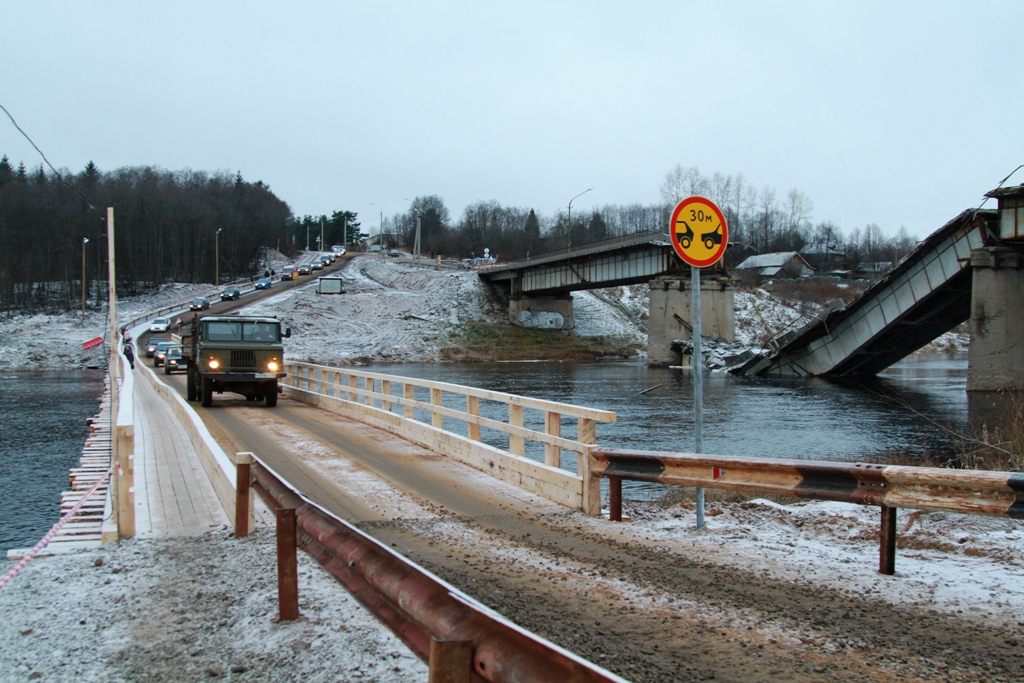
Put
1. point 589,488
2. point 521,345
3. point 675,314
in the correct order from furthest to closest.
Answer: point 521,345 → point 675,314 → point 589,488

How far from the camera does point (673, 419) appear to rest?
24.8 metres

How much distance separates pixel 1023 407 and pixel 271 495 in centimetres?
1367

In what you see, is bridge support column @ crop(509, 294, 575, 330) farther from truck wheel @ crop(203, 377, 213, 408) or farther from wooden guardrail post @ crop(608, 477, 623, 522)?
wooden guardrail post @ crop(608, 477, 623, 522)

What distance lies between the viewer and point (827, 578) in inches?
244

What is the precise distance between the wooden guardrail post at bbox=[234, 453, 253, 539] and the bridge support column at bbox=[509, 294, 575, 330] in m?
69.9

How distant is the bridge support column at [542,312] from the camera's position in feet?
255

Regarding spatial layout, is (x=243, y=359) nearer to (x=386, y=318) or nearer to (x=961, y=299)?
(x=961, y=299)

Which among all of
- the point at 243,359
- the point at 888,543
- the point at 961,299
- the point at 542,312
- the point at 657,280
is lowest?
the point at 888,543

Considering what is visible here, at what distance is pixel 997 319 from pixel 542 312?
165ft

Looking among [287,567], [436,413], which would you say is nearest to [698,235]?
[287,567]

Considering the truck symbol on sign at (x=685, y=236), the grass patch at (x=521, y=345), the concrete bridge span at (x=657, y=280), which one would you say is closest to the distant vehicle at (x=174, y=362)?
the grass patch at (x=521, y=345)

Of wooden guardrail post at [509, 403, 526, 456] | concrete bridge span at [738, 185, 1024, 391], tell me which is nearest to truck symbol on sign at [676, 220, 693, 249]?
wooden guardrail post at [509, 403, 526, 456]

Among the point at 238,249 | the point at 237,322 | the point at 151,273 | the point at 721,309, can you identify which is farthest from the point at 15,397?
the point at 238,249

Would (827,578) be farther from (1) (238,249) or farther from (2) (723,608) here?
(1) (238,249)
